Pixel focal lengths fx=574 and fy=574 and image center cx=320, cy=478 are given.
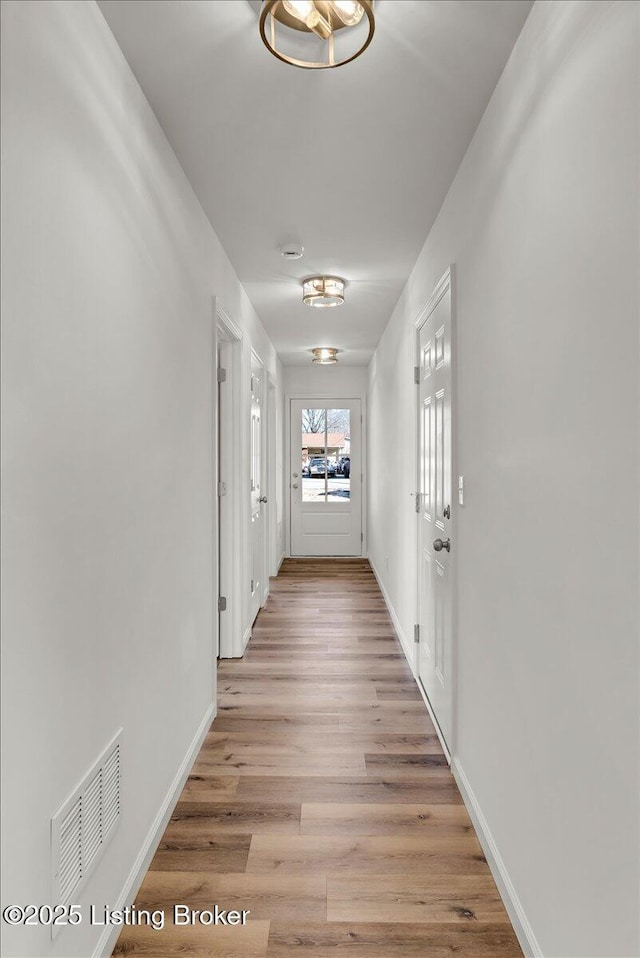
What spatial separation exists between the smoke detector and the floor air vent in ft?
8.16

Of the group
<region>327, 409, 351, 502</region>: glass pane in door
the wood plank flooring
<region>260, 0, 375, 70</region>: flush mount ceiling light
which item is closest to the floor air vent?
the wood plank flooring

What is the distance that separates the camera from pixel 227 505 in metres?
3.52

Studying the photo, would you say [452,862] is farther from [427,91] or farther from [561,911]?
[427,91]

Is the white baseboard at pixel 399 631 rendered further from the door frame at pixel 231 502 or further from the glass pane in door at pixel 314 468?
the glass pane in door at pixel 314 468

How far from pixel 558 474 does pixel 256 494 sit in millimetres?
3555

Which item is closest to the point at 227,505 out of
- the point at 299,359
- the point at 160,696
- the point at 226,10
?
the point at 160,696

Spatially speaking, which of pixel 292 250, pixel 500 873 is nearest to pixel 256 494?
pixel 292 250

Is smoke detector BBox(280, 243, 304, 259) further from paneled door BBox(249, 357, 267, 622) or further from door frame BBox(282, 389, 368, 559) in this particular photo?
door frame BBox(282, 389, 368, 559)

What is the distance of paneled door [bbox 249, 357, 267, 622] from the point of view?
4.37 metres

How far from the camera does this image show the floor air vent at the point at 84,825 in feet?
3.98

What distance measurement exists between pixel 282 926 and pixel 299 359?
5.69m

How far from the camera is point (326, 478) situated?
7.24 meters

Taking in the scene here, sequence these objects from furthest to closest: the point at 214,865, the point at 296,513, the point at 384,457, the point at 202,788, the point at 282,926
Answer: the point at 296,513
the point at 384,457
the point at 202,788
the point at 214,865
the point at 282,926

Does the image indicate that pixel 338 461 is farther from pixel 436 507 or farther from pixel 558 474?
pixel 558 474
